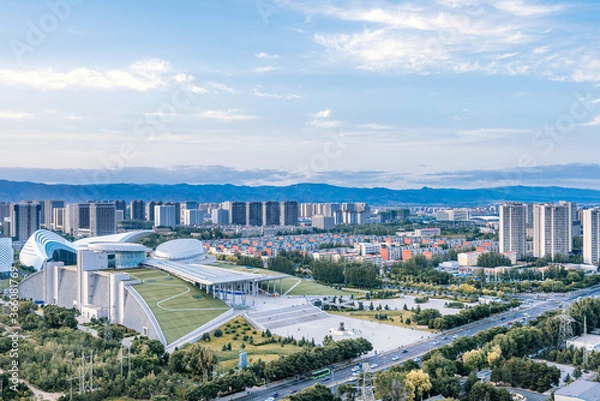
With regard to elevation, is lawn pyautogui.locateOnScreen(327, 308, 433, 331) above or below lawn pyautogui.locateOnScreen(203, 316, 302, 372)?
below

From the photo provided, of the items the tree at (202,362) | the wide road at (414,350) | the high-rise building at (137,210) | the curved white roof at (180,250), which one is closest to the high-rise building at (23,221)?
the high-rise building at (137,210)

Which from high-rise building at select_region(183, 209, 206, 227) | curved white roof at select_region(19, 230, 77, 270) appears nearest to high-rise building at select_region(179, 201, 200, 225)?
high-rise building at select_region(183, 209, 206, 227)

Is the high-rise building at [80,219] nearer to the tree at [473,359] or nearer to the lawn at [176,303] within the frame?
the lawn at [176,303]

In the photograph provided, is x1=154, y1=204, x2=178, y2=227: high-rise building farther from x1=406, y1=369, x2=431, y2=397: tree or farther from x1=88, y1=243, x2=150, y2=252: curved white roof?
x1=406, y1=369, x2=431, y2=397: tree

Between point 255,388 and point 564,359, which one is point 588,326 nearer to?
point 564,359

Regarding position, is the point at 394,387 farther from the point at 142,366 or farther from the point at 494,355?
the point at 142,366

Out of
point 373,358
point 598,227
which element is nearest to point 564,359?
point 373,358

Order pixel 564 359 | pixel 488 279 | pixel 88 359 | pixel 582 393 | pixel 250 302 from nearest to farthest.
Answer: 1. pixel 582 393
2. pixel 88 359
3. pixel 564 359
4. pixel 250 302
5. pixel 488 279

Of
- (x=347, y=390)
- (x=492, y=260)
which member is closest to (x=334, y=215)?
(x=492, y=260)
